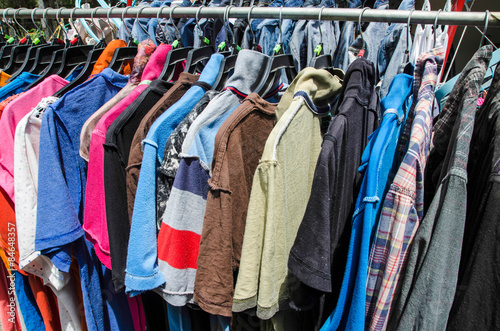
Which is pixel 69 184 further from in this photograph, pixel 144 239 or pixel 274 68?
pixel 274 68

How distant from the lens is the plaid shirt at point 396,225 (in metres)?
0.58

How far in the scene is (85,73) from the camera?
3.94 ft

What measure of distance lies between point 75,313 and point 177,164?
761 mm

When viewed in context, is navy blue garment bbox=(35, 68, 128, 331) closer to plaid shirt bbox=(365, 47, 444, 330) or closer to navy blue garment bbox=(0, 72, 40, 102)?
navy blue garment bbox=(0, 72, 40, 102)

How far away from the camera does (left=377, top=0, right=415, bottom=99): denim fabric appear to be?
1.18 metres

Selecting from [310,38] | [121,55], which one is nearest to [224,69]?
[121,55]

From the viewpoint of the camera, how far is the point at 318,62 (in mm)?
970

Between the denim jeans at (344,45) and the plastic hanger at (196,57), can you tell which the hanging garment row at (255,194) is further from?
the denim jeans at (344,45)

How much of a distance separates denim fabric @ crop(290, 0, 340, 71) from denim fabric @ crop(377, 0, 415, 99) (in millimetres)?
263

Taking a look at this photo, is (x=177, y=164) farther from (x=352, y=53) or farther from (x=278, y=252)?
(x=352, y=53)

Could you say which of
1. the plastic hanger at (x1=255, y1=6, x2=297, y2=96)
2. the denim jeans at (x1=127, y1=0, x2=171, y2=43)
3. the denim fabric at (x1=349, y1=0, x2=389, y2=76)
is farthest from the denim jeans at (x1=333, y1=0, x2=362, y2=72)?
the denim jeans at (x1=127, y1=0, x2=171, y2=43)

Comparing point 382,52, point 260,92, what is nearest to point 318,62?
point 260,92

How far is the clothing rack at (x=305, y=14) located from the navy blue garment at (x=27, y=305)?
109 cm

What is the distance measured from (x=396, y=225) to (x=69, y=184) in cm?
96
